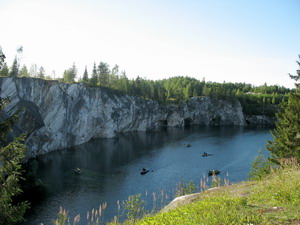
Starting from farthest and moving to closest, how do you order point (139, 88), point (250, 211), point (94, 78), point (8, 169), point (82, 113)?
point (139, 88)
point (94, 78)
point (82, 113)
point (8, 169)
point (250, 211)

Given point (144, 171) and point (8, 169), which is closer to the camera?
point (8, 169)

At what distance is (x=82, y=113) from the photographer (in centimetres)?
8219

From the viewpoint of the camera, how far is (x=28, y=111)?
55844mm

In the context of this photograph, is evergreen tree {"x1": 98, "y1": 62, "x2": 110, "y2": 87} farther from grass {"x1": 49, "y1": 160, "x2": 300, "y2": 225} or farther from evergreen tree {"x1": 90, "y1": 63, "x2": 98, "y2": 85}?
grass {"x1": 49, "y1": 160, "x2": 300, "y2": 225}

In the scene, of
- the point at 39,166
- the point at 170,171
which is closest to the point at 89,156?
the point at 39,166

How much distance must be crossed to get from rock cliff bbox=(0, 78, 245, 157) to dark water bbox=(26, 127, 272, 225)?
202 inches

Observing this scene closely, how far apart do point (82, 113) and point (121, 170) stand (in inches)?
1432

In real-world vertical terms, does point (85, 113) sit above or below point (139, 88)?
below

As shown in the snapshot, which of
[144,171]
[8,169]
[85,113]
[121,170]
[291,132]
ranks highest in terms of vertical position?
[291,132]

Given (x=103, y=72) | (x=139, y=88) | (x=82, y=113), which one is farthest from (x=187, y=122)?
(x=82, y=113)

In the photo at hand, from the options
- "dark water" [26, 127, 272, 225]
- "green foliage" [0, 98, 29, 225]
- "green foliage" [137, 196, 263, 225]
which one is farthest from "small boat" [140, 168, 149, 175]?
"green foliage" [137, 196, 263, 225]

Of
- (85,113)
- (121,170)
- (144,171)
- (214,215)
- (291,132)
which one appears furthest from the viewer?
(85,113)

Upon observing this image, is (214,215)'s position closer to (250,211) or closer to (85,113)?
(250,211)

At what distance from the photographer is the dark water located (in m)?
34.4
